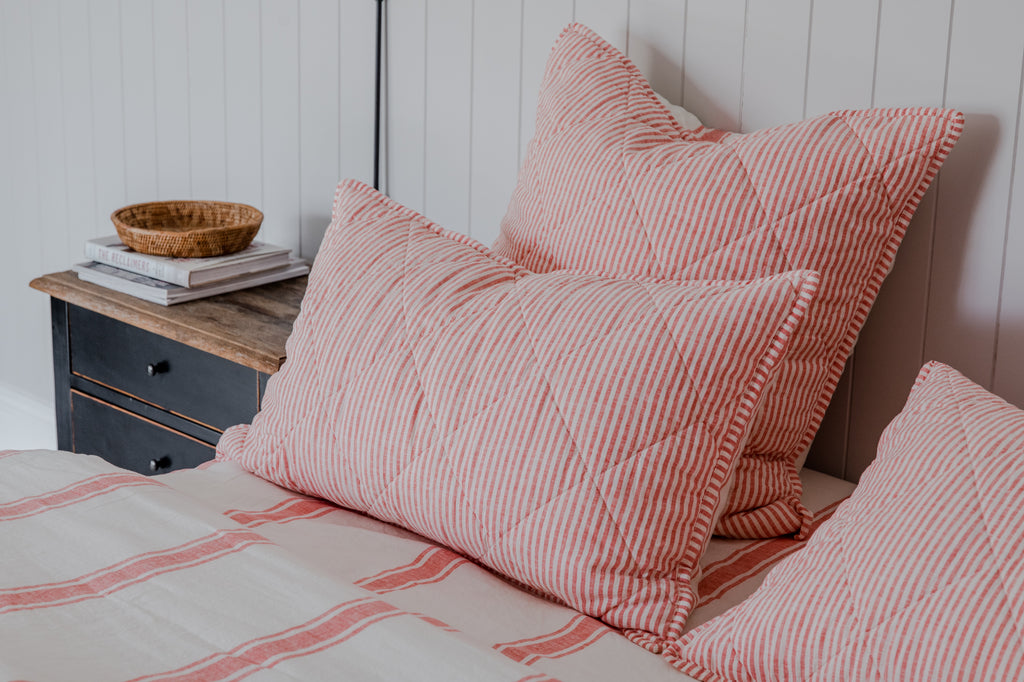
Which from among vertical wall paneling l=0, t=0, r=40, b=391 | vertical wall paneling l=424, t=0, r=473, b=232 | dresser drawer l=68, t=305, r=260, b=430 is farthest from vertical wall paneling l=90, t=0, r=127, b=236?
vertical wall paneling l=424, t=0, r=473, b=232

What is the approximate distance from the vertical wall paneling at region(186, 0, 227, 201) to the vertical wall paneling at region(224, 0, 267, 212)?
0.02 m

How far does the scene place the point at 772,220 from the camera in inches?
44.3

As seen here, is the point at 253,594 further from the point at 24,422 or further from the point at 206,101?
the point at 24,422

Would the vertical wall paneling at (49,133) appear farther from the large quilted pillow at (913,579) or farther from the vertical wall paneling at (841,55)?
the large quilted pillow at (913,579)

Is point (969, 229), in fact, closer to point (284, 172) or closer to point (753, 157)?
point (753, 157)

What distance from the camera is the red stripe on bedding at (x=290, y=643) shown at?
78 centimetres

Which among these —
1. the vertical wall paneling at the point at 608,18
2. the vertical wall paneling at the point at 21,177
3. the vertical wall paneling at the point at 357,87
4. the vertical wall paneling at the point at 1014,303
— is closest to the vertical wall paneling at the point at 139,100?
the vertical wall paneling at the point at 21,177

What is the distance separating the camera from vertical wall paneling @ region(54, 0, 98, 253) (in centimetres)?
238

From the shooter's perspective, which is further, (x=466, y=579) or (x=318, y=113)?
(x=318, y=113)

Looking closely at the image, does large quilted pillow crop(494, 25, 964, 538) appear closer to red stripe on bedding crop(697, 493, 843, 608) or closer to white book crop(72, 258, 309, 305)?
red stripe on bedding crop(697, 493, 843, 608)

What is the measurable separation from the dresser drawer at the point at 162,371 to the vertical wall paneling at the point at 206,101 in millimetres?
427

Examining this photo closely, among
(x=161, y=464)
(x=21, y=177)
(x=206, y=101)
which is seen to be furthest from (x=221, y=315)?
(x=21, y=177)

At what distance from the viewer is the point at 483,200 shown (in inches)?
69.3

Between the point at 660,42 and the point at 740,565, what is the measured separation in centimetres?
76
